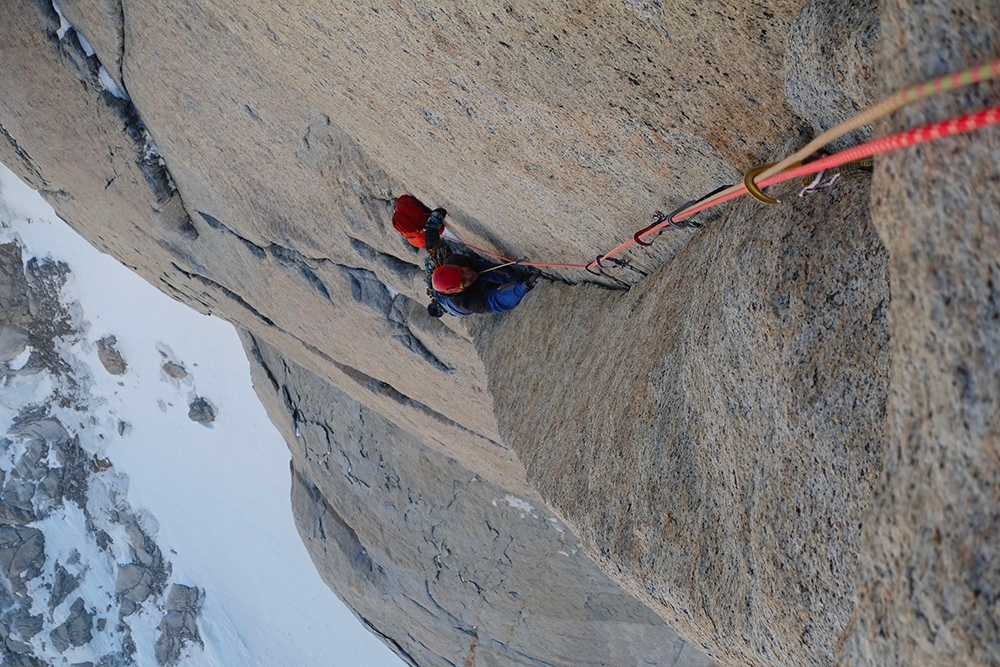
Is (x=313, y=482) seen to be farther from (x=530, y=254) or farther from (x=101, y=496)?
(x=101, y=496)

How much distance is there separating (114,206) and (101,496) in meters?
13.5

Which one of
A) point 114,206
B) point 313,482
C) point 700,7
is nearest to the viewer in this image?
point 700,7

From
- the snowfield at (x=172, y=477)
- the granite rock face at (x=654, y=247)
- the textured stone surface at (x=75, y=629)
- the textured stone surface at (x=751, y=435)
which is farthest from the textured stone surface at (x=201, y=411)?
the textured stone surface at (x=751, y=435)

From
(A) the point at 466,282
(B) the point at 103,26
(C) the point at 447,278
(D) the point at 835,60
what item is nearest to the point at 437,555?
(A) the point at 466,282

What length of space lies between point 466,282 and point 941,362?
12.6ft

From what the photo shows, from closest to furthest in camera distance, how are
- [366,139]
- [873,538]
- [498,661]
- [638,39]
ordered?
[873,538], [638,39], [366,139], [498,661]

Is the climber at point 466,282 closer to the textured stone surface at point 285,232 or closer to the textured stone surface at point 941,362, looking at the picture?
the textured stone surface at point 285,232

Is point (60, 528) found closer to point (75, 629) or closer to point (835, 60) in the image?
point (75, 629)

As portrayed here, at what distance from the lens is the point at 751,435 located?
2219 mm

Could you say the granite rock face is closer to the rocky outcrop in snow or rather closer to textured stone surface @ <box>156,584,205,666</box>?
the rocky outcrop in snow

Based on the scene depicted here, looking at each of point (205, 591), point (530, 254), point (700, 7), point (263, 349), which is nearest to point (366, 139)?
point (530, 254)

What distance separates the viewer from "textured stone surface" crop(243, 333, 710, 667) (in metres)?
8.21

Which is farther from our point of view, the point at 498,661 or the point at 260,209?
the point at 498,661

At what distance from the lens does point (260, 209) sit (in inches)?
249
